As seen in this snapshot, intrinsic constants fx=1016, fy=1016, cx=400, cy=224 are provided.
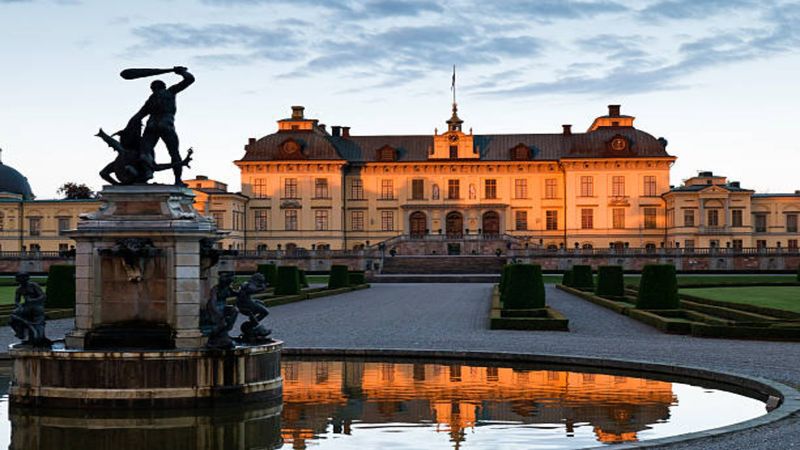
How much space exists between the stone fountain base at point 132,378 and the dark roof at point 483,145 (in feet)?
176

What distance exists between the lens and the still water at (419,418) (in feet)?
28.5

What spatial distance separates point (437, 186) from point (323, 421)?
2187 inches

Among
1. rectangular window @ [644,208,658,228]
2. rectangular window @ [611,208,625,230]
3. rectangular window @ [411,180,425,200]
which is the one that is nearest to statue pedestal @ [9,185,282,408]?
rectangular window @ [411,180,425,200]

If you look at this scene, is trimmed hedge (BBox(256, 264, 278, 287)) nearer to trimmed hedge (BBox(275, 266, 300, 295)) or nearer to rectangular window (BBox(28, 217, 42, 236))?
trimmed hedge (BBox(275, 266, 300, 295))

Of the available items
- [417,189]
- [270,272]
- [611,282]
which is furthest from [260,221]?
[611,282]

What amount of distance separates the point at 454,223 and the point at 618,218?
1032 cm

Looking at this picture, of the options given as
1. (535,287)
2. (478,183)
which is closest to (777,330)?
(535,287)

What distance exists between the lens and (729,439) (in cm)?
790

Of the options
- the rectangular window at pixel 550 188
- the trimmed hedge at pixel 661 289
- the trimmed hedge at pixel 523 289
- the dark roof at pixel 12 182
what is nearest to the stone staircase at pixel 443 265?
the rectangular window at pixel 550 188

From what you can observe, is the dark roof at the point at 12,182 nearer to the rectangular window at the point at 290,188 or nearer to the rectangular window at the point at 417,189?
the rectangular window at the point at 290,188

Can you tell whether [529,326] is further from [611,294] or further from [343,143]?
[343,143]

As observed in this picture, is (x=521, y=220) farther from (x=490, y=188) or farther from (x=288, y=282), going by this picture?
(x=288, y=282)

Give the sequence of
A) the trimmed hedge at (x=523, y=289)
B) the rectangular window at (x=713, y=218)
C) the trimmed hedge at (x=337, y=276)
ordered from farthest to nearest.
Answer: the rectangular window at (x=713, y=218) → the trimmed hedge at (x=337, y=276) → the trimmed hedge at (x=523, y=289)

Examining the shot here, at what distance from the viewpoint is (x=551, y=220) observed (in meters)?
64.5
